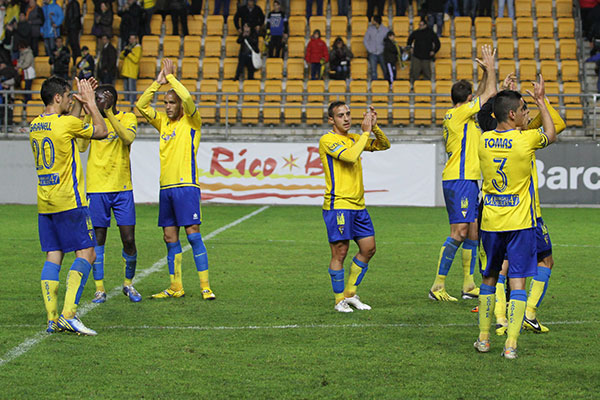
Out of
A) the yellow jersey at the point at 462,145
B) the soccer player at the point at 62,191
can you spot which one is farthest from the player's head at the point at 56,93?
the yellow jersey at the point at 462,145

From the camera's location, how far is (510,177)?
638 cm

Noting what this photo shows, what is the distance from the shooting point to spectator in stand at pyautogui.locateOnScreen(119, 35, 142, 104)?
2417 cm

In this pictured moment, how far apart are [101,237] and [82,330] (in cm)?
200

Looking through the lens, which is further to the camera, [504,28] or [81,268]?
[504,28]

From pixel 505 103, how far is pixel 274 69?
19.1 m

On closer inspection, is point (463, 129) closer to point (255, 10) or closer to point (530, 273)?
point (530, 273)

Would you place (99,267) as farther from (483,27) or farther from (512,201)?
(483,27)

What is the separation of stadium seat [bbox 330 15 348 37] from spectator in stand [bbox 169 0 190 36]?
14.2 feet

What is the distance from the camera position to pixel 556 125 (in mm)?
6742

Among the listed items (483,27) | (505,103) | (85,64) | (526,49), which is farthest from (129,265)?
(483,27)

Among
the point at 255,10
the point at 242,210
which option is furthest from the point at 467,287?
the point at 255,10

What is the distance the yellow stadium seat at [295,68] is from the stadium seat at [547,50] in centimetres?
693

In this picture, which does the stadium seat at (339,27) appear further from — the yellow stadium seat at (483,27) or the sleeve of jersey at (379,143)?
the sleeve of jersey at (379,143)

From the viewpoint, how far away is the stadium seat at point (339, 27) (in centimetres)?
2630
